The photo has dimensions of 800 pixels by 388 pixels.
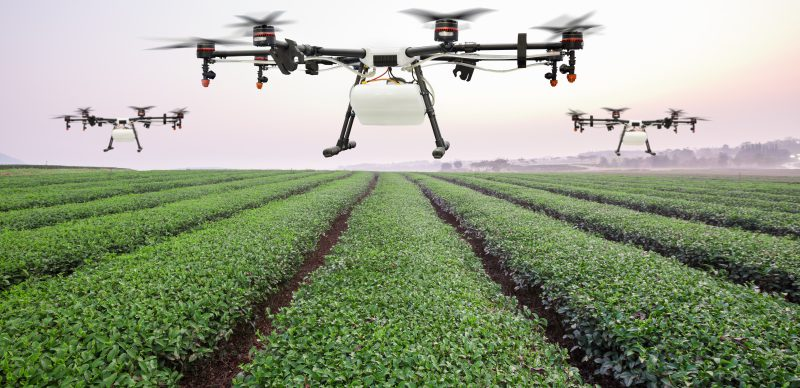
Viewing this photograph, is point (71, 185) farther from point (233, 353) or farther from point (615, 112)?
point (615, 112)

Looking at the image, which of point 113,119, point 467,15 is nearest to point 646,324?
point 467,15

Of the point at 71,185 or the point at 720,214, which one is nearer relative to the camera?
the point at 720,214

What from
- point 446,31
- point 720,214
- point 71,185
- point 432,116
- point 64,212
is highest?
point 446,31

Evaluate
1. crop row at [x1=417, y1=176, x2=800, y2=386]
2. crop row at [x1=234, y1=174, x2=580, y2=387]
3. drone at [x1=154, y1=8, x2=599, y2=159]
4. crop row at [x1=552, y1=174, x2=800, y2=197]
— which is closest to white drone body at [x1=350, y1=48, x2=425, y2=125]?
drone at [x1=154, y1=8, x2=599, y2=159]

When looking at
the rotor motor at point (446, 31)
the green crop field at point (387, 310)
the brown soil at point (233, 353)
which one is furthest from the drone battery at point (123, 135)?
the rotor motor at point (446, 31)

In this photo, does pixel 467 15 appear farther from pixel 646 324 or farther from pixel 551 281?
pixel 551 281

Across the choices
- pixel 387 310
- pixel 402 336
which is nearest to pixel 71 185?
pixel 387 310

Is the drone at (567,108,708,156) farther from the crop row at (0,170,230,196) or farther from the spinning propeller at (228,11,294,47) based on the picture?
the crop row at (0,170,230,196)
